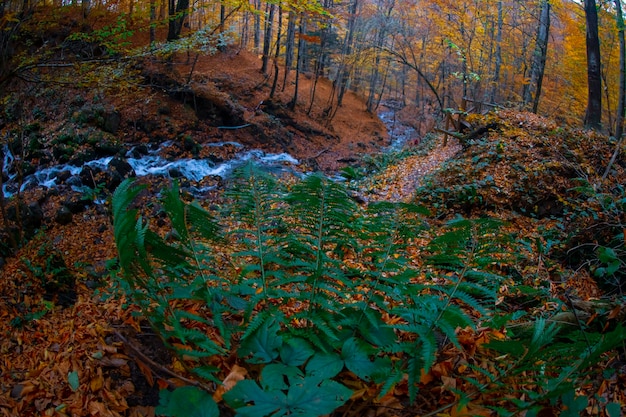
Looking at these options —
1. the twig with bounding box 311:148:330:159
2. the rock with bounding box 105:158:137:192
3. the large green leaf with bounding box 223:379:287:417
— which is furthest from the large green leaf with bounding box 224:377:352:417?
the twig with bounding box 311:148:330:159

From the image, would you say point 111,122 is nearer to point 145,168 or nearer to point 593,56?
point 145,168

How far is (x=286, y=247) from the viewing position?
218 centimetres

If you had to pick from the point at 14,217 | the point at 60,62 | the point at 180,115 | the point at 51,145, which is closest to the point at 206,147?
the point at 180,115

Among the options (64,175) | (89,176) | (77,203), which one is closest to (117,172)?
(89,176)

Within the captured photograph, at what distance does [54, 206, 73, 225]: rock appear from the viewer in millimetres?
7922

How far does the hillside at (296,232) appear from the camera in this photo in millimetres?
1767

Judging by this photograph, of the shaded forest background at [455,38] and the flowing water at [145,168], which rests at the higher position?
the shaded forest background at [455,38]

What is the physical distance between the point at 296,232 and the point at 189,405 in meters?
1.41

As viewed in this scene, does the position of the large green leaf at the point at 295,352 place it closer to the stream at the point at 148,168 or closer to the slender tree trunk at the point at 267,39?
the stream at the point at 148,168

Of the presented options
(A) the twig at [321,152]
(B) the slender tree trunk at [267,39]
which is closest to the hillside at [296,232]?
(A) the twig at [321,152]

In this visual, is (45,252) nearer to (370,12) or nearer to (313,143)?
(313,143)

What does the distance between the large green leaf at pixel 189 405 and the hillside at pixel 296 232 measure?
0.23 m

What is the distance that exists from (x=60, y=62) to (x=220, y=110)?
934 cm

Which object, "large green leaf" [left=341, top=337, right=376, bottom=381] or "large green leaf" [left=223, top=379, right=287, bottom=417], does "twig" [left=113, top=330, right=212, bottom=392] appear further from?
"large green leaf" [left=341, top=337, right=376, bottom=381]
